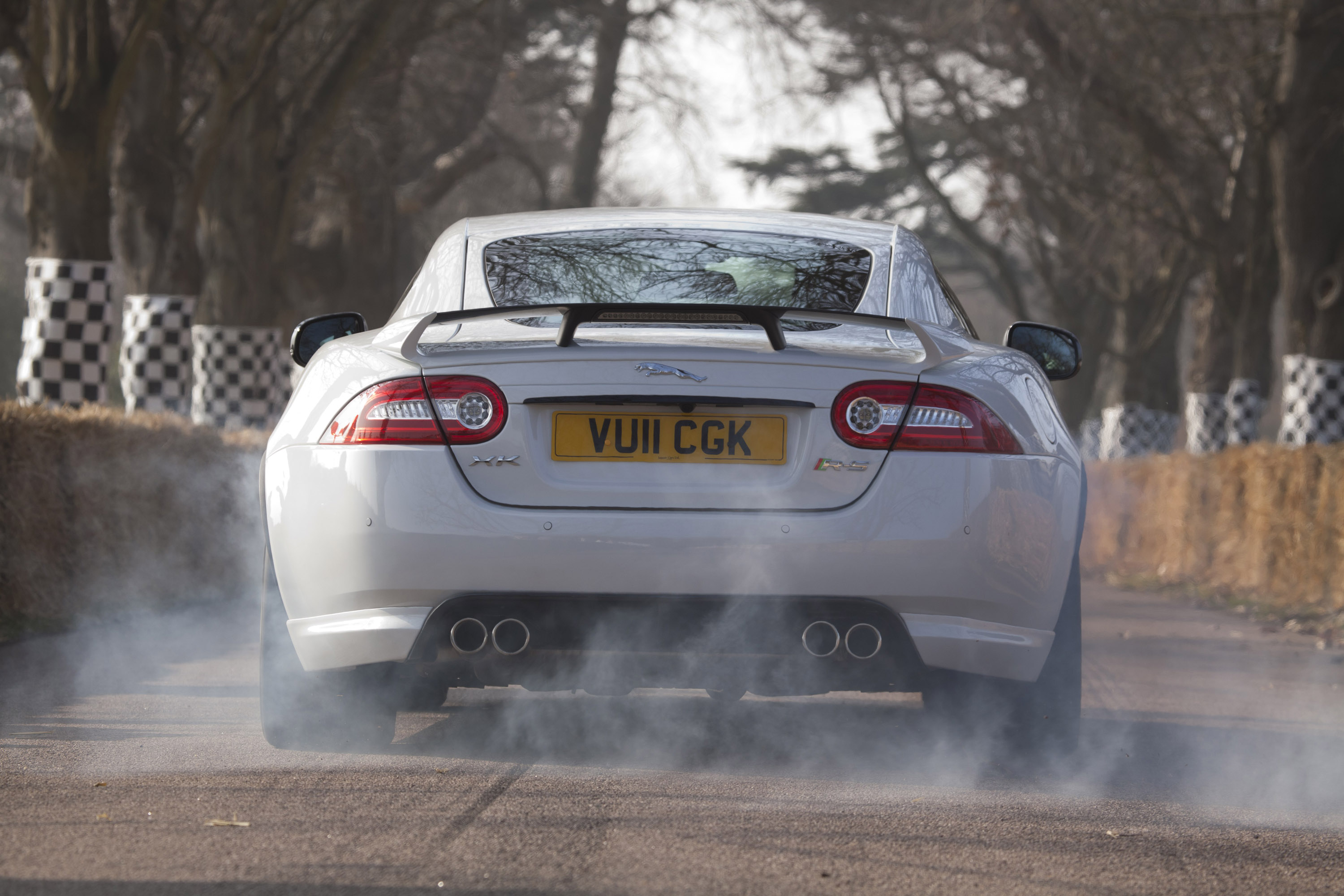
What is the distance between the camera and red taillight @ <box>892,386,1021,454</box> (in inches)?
165

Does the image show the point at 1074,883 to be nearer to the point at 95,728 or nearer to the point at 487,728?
the point at 487,728

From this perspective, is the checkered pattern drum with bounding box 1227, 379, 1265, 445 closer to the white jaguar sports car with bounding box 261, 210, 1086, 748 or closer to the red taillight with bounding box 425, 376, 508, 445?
the white jaguar sports car with bounding box 261, 210, 1086, 748

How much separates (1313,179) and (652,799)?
51.6ft

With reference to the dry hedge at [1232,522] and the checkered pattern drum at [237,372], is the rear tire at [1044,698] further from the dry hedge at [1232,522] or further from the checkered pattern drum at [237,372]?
the checkered pattern drum at [237,372]

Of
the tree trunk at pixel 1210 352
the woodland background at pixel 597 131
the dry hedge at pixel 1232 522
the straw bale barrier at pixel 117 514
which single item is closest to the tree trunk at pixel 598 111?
the woodland background at pixel 597 131

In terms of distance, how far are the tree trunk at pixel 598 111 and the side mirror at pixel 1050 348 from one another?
2039cm

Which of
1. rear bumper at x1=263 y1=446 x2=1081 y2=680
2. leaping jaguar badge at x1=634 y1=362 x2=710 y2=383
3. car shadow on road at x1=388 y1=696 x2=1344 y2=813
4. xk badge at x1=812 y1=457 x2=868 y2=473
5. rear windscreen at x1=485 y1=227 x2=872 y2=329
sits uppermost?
rear windscreen at x1=485 y1=227 x2=872 y2=329

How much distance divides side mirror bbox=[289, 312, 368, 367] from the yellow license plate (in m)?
1.62

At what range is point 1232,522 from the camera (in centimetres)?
1355

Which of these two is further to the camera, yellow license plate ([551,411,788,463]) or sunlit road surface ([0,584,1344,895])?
yellow license plate ([551,411,788,463])

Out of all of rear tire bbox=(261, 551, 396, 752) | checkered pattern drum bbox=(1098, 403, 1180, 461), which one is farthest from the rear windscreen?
checkered pattern drum bbox=(1098, 403, 1180, 461)

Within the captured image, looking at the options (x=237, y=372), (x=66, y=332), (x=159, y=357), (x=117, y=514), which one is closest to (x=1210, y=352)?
(x=237, y=372)

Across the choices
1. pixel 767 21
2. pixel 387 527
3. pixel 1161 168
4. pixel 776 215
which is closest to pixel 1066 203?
pixel 1161 168

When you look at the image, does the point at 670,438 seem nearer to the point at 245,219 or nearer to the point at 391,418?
the point at 391,418
